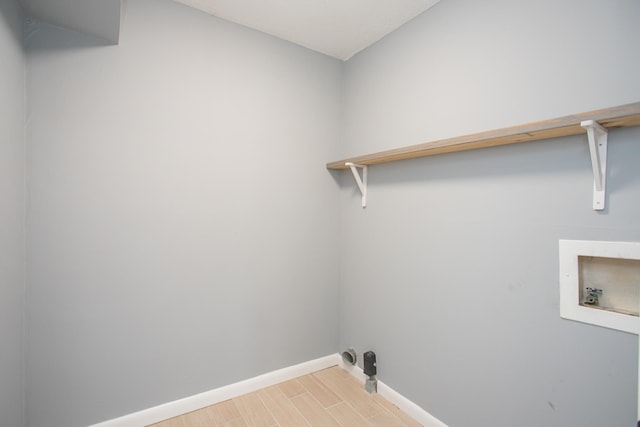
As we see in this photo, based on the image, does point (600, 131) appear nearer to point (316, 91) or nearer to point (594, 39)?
point (594, 39)

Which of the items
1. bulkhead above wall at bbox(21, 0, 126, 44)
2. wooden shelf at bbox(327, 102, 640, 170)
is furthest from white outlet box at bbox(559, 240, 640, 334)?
bulkhead above wall at bbox(21, 0, 126, 44)

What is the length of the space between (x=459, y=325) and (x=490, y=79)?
1190 mm

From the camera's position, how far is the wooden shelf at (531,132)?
2.94ft

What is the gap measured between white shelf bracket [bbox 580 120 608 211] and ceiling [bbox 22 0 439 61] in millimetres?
1107


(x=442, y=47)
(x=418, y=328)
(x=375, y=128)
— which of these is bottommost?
(x=418, y=328)

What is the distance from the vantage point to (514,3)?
1.27 metres

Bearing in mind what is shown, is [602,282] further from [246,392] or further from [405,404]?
[246,392]

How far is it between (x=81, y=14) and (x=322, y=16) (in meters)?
1.21

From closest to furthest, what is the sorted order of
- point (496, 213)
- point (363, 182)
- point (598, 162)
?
1. point (598, 162)
2. point (496, 213)
3. point (363, 182)

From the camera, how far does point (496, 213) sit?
4.37 ft

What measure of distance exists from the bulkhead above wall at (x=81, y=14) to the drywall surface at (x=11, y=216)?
75 millimetres

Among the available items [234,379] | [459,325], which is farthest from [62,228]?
[459,325]

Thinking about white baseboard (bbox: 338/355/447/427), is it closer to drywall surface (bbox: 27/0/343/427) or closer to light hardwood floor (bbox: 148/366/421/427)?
light hardwood floor (bbox: 148/366/421/427)

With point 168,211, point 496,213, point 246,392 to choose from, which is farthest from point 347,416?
point 168,211
